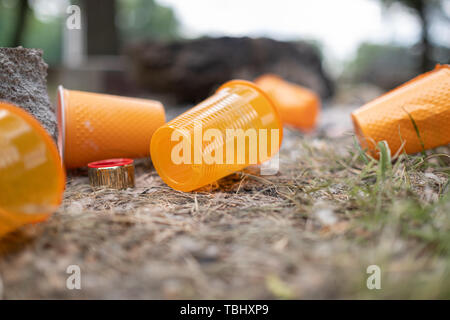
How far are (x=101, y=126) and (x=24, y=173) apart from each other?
70 cm

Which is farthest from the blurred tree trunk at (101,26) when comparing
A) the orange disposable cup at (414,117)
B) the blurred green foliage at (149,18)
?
the blurred green foliage at (149,18)

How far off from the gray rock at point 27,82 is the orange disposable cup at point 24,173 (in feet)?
1.40

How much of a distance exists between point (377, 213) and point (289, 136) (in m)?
1.75

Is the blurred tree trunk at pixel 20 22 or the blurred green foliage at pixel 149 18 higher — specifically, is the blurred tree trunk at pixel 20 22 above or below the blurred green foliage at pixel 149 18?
below

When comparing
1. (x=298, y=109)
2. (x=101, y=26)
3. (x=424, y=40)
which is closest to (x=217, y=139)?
(x=298, y=109)

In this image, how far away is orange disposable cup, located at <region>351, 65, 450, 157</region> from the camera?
1.43 m

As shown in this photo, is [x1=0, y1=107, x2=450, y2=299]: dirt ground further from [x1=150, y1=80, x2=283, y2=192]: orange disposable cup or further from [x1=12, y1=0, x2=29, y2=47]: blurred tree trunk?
[x1=12, y1=0, x2=29, y2=47]: blurred tree trunk

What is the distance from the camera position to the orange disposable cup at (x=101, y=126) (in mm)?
1514

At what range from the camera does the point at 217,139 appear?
4.34 feet

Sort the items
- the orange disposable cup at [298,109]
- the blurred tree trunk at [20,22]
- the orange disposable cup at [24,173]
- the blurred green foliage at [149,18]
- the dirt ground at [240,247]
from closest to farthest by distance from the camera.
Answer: the dirt ground at [240,247] < the orange disposable cup at [24,173] < the orange disposable cup at [298,109] < the blurred tree trunk at [20,22] < the blurred green foliage at [149,18]

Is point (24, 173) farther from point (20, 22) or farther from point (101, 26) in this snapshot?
point (20, 22)

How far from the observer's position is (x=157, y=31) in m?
16.6

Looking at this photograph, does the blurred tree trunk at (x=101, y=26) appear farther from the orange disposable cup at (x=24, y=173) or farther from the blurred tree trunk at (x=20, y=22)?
the orange disposable cup at (x=24, y=173)

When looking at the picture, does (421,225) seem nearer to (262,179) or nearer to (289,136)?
(262,179)
